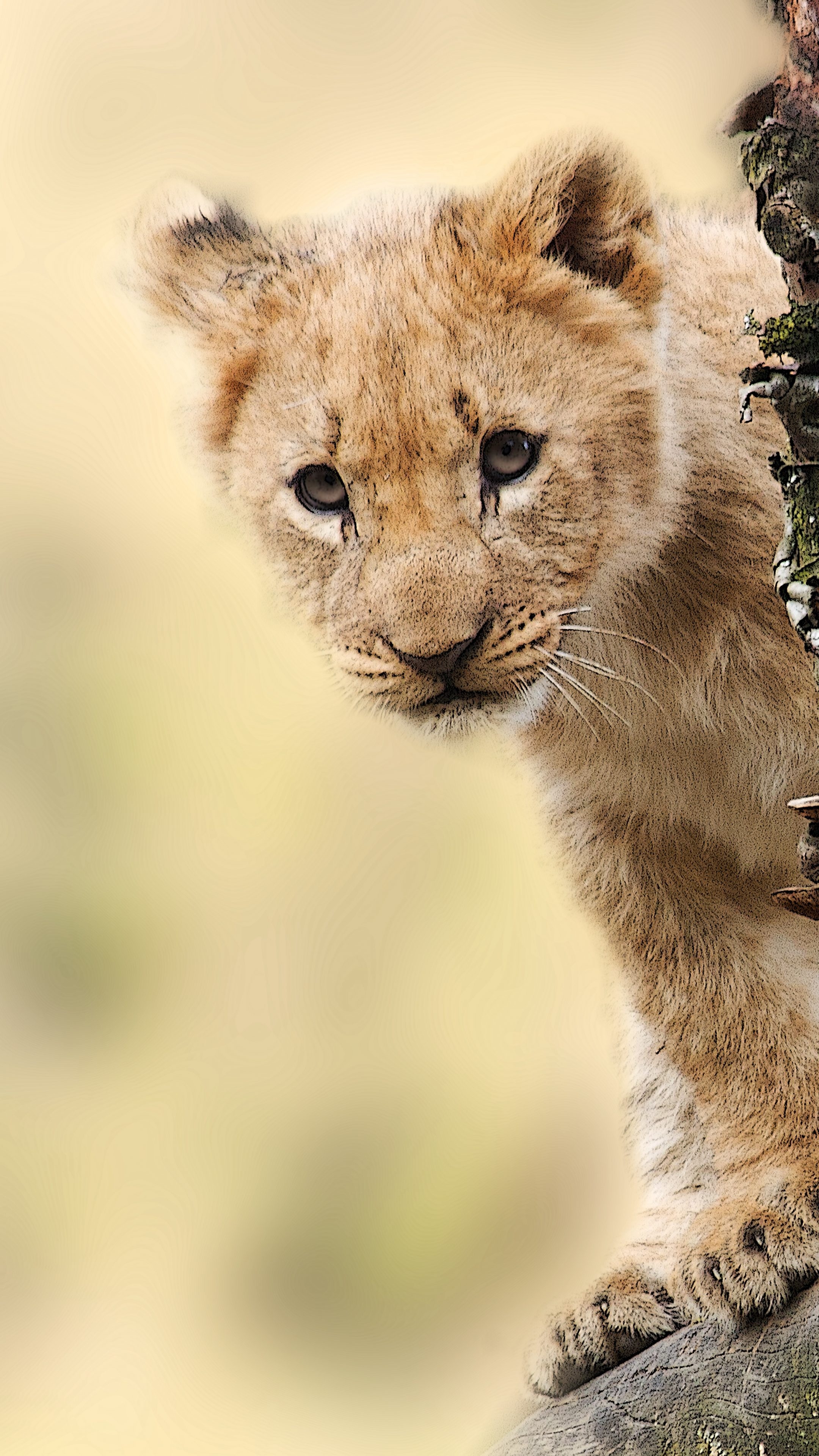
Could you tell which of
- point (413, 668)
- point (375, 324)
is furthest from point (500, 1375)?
point (375, 324)

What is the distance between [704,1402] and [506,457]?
713 mm

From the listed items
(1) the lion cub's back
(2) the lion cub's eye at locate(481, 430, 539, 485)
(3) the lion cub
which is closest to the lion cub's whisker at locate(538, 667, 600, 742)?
(3) the lion cub

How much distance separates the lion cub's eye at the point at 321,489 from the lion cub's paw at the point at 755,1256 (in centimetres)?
68

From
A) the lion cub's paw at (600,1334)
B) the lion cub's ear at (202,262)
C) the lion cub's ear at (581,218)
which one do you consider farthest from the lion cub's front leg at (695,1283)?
the lion cub's ear at (202,262)

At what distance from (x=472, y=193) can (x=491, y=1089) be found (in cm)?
99

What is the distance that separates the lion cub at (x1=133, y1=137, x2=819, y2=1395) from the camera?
109cm

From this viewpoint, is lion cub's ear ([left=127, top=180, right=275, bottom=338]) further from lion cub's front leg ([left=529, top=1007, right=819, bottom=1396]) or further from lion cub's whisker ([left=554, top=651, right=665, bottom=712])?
lion cub's front leg ([left=529, top=1007, right=819, bottom=1396])

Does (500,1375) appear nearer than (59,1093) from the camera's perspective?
Yes

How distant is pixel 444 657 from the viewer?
107 cm

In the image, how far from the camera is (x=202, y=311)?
1232 mm

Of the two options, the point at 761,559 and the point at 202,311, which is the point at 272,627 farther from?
the point at 761,559

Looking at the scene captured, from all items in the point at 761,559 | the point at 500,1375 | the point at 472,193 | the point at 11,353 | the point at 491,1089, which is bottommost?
the point at 500,1375

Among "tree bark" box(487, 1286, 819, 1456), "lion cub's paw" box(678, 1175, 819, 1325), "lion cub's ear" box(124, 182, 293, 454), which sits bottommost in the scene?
"tree bark" box(487, 1286, 819, 1456)

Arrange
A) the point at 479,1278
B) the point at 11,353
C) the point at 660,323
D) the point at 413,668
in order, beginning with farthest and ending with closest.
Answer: the point at 11,353, the point at 479,1278, the point at 660,323, the point at 413,668
